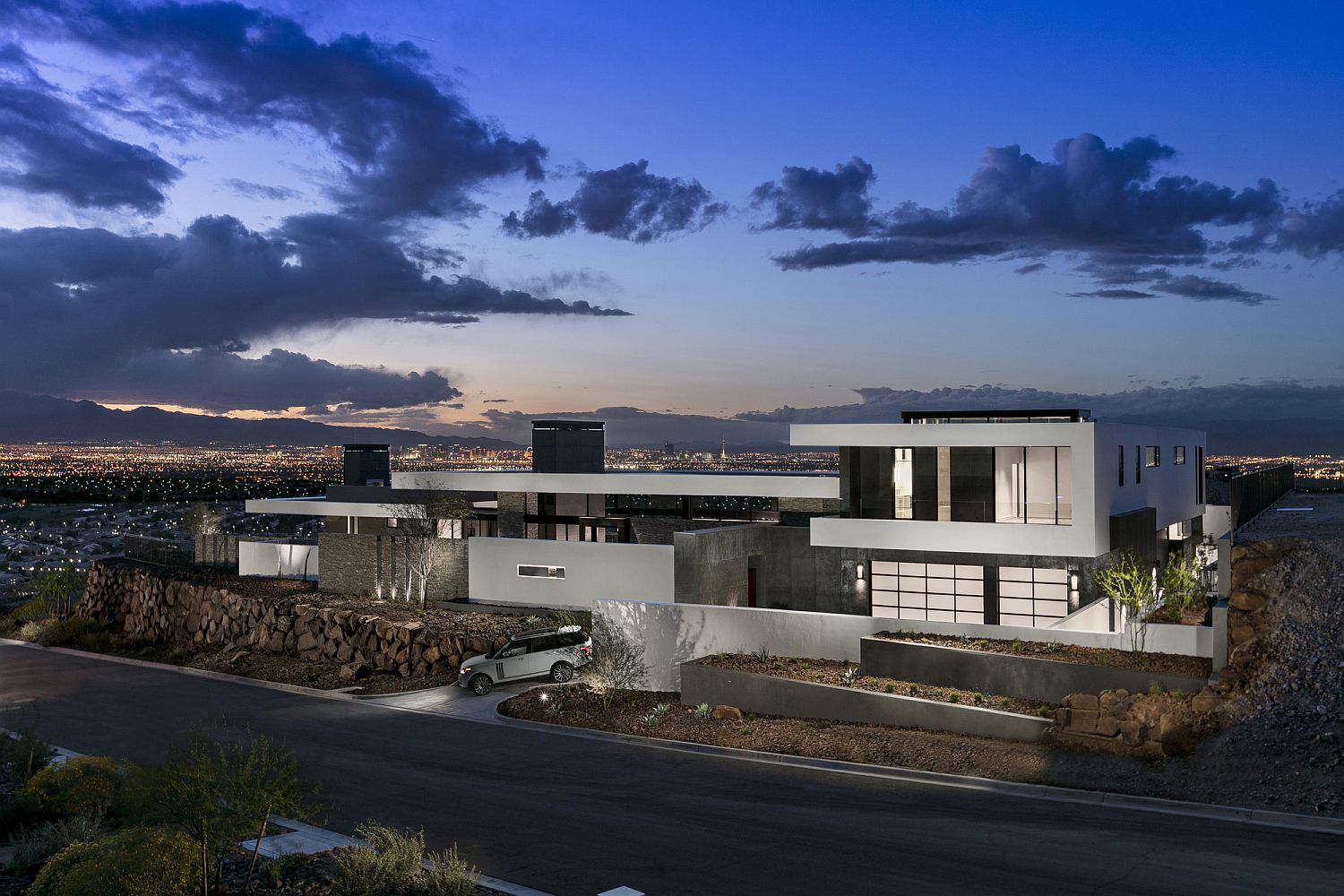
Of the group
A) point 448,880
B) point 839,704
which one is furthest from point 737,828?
point 839,704

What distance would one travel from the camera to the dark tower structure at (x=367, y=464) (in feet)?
152

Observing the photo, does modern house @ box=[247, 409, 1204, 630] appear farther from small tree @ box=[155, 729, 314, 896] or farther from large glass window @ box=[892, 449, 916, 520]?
small tree @ box=[155, 729, 314, 896]

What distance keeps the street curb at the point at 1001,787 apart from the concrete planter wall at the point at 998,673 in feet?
10.8

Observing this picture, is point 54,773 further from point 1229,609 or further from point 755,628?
point 1229,609

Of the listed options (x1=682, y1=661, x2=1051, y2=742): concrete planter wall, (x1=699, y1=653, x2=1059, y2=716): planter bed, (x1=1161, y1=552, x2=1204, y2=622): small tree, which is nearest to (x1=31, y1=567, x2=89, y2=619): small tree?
(x1=682, y1=661, x2=1051, y2=742): concrete planter wall

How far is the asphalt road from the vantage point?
11.1m

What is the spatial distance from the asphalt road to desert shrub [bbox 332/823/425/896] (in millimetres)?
1138

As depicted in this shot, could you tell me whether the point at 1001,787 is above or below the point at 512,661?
above

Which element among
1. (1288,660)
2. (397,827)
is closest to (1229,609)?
(1288,660)

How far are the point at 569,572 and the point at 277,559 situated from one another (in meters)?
15.6

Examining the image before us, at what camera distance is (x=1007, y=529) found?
2678 centimetres

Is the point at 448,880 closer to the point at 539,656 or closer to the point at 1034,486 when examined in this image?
the point at 539,656

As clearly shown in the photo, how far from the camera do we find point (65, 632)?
35312mm

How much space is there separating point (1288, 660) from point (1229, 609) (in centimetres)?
149
